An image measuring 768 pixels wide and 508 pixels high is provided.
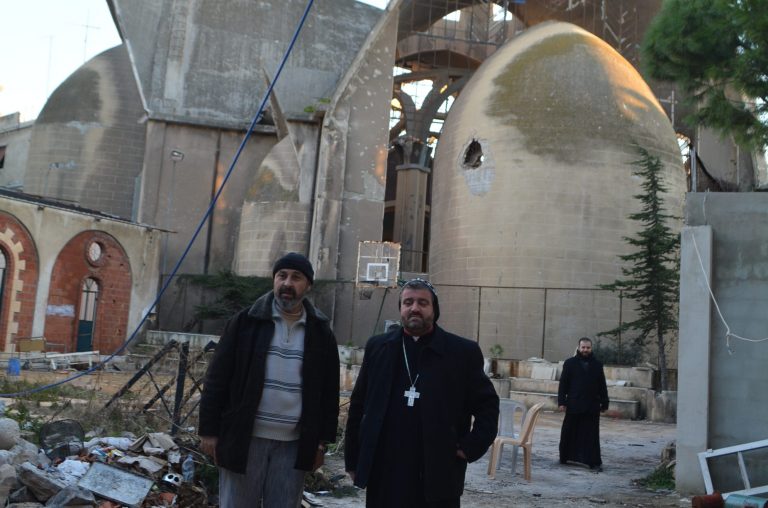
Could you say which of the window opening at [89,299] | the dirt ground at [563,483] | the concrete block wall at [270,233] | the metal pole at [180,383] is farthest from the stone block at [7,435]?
the concrete block wall at [270,233]

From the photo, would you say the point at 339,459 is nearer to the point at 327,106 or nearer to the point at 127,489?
the point at 127,489

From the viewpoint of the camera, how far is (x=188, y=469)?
22.5 feet

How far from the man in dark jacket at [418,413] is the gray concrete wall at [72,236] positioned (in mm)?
22501

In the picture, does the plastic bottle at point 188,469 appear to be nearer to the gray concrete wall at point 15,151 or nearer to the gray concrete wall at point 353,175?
the gray concrete wall at point 353,175

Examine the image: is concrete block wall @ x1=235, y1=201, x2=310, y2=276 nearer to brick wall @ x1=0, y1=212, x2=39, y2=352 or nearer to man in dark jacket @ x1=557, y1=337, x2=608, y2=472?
brick wall @ x1=0, y1=212, x2=39, y2=352

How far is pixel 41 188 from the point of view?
35.5m

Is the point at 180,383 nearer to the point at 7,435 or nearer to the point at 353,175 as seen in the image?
the point at 7,435

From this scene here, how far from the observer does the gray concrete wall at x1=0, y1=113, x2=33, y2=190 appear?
45344 millimetres

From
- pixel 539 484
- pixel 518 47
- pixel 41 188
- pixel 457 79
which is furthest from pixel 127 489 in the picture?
pixel 457 79

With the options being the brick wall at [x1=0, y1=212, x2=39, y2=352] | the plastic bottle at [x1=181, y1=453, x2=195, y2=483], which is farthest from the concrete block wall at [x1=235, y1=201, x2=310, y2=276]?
the plastic bottle at [x1=181, y1=453, x2=195, y2=483]

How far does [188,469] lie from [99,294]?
21736 millimetres

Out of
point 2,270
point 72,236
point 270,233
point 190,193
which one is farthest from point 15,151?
point 2,270

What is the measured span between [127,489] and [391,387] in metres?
3.09

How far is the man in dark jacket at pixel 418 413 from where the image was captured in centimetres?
404
